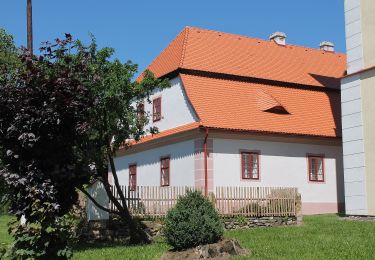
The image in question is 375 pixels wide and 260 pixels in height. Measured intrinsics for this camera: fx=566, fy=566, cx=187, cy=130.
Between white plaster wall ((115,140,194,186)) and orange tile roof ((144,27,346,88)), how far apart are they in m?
3.48

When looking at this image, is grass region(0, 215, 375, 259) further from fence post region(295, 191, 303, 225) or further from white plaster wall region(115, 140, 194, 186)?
white plaster wall region(115, 140, 194, 186)

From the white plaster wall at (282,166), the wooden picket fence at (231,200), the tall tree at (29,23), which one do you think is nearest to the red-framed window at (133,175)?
the white plaster wall at (282,166)

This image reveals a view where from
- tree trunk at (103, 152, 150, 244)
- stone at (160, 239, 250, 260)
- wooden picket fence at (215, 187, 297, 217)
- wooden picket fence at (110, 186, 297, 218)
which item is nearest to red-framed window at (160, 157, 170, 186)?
wooden picket fence at (110, 186, 297, 218)

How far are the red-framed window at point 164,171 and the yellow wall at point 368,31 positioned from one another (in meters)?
9.23

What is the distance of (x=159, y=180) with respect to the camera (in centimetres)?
2520

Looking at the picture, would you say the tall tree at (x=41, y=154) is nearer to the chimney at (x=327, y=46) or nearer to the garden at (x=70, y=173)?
the garden at (x=70, y=173)

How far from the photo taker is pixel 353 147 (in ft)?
67.8

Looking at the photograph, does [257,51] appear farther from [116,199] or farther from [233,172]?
[116,199]

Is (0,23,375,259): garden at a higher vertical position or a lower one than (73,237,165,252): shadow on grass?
higher

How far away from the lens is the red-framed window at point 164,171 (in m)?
24.5

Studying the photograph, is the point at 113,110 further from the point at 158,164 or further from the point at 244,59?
the point at 244,59

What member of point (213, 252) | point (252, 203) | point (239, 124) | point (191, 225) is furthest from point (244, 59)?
point (213, 252)

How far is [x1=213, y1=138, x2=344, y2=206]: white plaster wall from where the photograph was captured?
74.3 feet

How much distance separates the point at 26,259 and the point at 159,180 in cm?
1705
